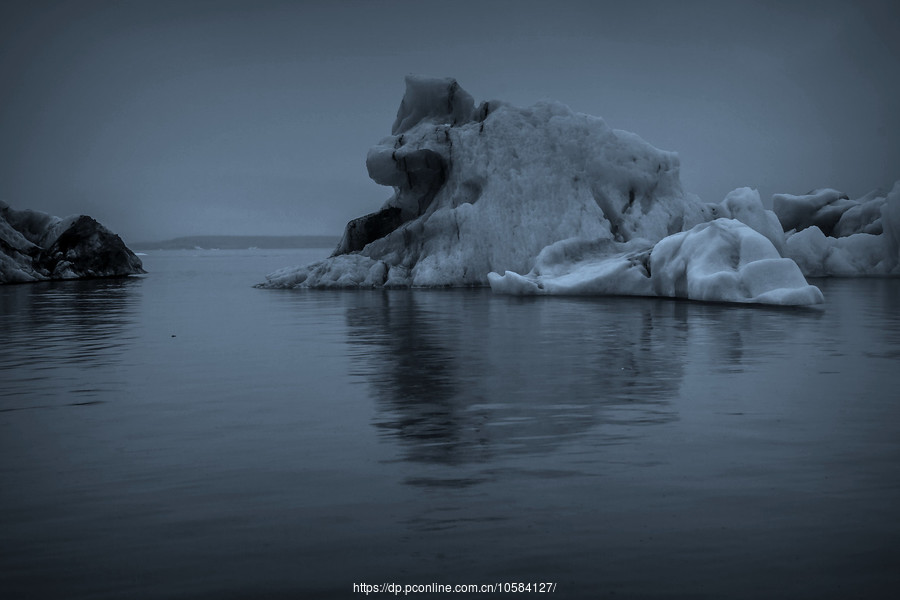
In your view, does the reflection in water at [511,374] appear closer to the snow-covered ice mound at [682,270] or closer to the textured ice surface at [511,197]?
the snow-covered ice mound at [682,270]

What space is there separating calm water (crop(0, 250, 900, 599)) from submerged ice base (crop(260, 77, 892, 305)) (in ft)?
48.6

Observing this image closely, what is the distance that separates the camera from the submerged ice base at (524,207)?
29062 mm

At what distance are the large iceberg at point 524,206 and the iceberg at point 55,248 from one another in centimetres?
1492

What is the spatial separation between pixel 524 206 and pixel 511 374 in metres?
21.1

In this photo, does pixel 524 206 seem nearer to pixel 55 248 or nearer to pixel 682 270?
pixel 682 270

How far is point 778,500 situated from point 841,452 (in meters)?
1.60

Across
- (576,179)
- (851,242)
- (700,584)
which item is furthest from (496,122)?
(700,584)

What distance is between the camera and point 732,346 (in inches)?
537

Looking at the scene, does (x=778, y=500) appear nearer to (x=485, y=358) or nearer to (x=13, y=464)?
(x=13, y=464)

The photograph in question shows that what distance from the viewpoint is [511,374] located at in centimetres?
1099

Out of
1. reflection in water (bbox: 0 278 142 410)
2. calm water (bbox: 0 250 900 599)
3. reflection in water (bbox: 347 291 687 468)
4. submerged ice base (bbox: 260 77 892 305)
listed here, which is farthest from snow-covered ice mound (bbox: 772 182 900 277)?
calm water (bbox: 0 250 900 599)

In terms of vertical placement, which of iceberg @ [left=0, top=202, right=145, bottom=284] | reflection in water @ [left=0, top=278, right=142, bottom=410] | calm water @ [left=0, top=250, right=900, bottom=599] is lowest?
calm water @ [left=0, top=250, right=900, bottom=599]

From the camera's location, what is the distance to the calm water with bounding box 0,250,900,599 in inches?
173

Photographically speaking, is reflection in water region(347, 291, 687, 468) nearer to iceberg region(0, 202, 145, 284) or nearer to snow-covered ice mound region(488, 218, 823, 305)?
snow-covered ice mound region(488, 218, 823, 305)
